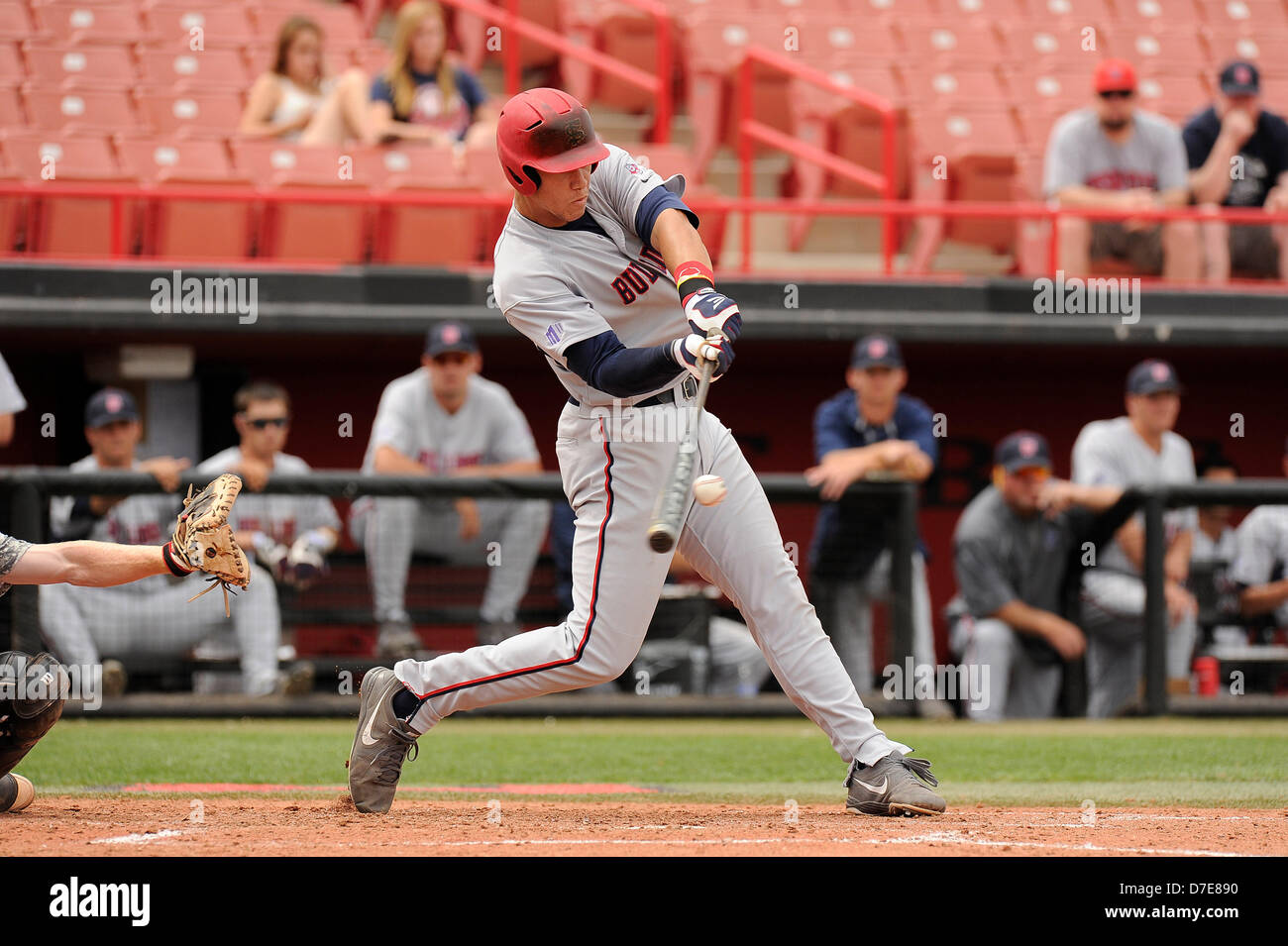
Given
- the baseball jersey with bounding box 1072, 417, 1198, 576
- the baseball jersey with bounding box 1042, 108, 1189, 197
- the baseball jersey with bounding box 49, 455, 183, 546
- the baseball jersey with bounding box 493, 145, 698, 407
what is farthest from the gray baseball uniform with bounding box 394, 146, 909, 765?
the baseball jersey with bounding box 1042, 108, 1189, 197

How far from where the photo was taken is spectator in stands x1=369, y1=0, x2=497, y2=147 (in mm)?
9320

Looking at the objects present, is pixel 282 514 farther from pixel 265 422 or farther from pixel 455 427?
pixel 455 427

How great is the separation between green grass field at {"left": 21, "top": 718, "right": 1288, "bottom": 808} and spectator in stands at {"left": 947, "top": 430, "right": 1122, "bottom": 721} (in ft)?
1.14

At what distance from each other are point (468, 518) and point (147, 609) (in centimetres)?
140

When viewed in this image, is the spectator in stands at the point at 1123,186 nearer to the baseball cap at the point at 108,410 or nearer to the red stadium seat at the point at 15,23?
the baseball cap at the point at 108,410

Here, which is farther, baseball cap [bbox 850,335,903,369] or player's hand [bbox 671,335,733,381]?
baseball cap [bbox 850,335,903,369]

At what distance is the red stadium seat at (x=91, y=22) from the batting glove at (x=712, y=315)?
794cm

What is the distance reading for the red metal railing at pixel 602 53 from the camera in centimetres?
975

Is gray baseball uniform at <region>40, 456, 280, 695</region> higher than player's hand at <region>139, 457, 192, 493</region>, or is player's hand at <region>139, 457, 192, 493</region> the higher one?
player's hand at <region>139, 457, 192, 493</region>

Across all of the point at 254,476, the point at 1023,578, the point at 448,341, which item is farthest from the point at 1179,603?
the point at 254,476

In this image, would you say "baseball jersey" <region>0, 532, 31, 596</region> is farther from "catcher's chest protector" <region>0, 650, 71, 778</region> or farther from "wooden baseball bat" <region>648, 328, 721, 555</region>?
"wooden baseball bat" <region>648, 328, 721, 555</region>

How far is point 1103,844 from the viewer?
3633mm

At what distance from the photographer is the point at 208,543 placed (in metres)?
3.90
